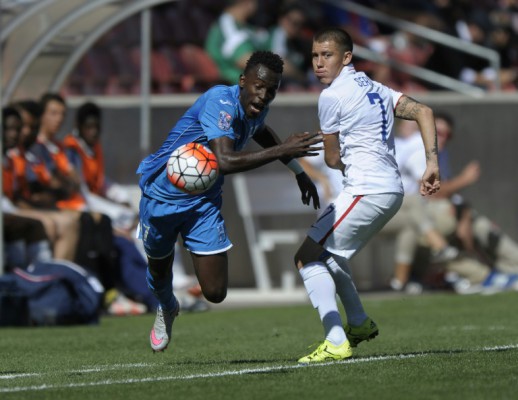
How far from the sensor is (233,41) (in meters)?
19.0

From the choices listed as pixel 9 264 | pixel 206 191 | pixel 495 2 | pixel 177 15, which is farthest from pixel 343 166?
pixel 495 2

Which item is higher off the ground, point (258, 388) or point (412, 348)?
point (258, 388)

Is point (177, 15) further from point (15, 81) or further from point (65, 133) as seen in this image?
point (15, 81)

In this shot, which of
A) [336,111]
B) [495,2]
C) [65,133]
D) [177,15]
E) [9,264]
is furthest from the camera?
[495,2]

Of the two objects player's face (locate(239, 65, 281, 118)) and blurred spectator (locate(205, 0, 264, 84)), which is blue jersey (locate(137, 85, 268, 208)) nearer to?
player's face (locate(239, 65, 281, 118))

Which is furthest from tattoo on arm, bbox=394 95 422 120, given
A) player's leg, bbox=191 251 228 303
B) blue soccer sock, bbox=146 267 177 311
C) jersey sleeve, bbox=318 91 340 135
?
blue soccer sock, bbox=146 267 177 311

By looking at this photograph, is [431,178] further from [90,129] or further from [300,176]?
[90,129]

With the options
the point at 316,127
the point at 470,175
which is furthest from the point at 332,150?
the point at 316,127

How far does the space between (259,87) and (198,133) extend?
70 cm

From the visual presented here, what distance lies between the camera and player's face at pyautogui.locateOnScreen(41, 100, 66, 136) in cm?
1487

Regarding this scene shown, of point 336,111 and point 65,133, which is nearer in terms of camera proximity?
point 336,111

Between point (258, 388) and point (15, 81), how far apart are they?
9.51 meters

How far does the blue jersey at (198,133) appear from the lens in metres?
8.01

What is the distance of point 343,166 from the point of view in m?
8.38
